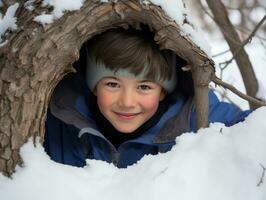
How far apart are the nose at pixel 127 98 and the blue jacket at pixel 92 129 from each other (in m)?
0.17

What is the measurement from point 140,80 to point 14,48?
0.57 m

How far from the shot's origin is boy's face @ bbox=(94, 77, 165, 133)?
1.80m

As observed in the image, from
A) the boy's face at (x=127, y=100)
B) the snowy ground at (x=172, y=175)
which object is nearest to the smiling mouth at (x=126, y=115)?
the boy's face at (x=127, y=100)

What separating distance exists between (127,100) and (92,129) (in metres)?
0.20

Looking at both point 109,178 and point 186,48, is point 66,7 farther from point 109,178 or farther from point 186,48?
point 109,178

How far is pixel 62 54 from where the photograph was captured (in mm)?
1417

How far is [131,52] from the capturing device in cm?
176

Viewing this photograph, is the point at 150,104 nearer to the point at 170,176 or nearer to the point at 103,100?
the point at 103,100

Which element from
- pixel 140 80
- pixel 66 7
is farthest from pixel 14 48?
pixel 140 80

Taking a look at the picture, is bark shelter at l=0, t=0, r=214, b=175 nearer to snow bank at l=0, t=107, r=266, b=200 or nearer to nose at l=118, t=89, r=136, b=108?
snow bank at l=0, t=107, r=266, b=200

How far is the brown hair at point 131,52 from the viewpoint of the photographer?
1.75 metres

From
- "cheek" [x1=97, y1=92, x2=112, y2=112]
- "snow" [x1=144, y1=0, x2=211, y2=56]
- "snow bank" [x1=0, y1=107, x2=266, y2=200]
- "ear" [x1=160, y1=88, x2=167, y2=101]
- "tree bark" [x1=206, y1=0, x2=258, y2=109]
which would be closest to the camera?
"snow bank" [x1=0, y1=107, x2=266, y2=200]

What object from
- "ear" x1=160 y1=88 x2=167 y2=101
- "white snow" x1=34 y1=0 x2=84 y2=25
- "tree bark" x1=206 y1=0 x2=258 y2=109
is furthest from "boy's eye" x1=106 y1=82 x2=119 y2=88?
"tree bark" x1=206 y1=0 x2=258 y2=109

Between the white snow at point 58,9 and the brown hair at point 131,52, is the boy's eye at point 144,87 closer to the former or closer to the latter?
the brown hair at point 131,52
